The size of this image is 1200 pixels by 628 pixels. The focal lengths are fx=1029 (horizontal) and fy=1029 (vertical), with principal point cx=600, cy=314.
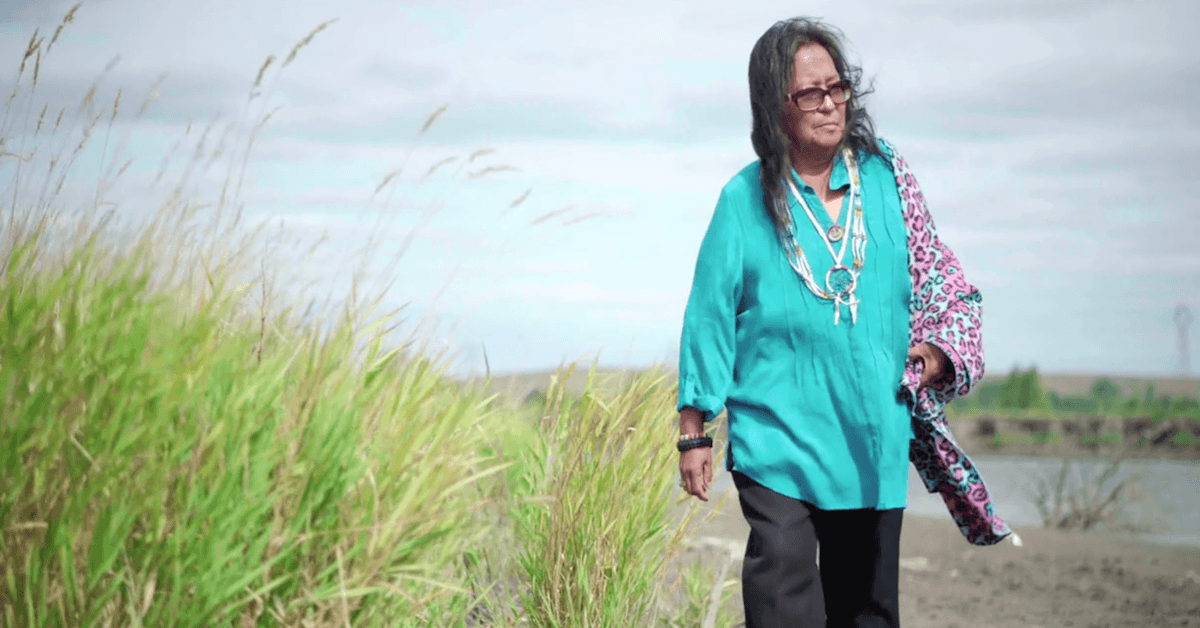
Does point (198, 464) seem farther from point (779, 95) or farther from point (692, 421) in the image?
point (779, 95)

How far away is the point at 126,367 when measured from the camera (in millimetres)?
2256

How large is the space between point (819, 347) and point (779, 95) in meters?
0.70

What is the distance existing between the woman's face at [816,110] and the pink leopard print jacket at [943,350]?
286 mm

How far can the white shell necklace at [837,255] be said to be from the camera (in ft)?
8.91

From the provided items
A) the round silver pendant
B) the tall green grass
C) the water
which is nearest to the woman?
the round silver pendant

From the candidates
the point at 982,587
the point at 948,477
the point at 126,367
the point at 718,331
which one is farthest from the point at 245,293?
the point at 982,587

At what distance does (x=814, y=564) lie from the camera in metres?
2.69

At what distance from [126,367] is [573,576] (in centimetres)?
185

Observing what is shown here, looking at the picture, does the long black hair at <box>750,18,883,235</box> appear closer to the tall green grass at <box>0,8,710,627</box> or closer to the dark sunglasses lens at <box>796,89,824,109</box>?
the dark sunglasses lens at <box>796,89,824,109</box>

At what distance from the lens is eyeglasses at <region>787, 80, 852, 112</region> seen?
2789 millimetres

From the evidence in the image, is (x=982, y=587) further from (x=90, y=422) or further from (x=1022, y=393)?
(x=1022, y=393)

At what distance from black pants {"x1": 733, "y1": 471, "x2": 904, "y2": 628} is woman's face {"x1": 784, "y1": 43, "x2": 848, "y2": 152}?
93 cm

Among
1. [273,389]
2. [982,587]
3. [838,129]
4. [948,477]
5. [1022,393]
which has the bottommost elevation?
[1022,393]

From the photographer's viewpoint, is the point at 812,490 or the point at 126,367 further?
the point at 812,490
